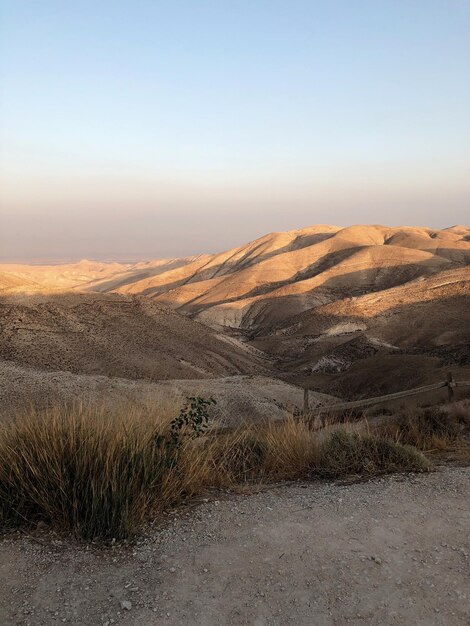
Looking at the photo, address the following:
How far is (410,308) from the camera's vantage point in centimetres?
3866

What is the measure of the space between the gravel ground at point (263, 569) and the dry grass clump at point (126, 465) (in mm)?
256

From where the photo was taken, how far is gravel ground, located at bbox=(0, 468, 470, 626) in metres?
3.07

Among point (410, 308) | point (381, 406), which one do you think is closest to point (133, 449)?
point (381, 406)

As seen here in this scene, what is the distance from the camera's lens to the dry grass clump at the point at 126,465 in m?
4.13

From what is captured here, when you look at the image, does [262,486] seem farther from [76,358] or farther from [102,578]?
[76,358]

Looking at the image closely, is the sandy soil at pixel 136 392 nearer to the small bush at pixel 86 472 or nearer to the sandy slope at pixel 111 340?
the sandy slope at pixel 111 340

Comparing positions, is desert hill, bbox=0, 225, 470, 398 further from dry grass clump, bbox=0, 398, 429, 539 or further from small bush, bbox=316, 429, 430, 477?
dry grass clump, bbox=0, 398, 429, 539

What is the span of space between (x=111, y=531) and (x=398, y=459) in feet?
11.5

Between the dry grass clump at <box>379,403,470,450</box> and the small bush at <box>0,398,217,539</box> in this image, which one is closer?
the small bush at <box>0,398,217,539</box>

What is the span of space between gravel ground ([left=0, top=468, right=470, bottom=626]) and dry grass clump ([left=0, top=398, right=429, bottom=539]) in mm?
256

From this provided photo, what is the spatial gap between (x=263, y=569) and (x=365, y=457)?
8.62 feet

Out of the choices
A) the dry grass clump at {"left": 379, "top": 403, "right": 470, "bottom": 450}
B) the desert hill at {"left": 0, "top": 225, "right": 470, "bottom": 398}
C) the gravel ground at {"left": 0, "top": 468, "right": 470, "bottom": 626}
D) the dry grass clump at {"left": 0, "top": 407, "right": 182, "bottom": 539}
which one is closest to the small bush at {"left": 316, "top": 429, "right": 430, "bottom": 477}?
the dry grass clump at {"left": 379, "top": 403, "right": 470, "bottom": 450}

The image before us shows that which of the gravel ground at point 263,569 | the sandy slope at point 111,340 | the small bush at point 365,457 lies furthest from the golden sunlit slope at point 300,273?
the gravel ground at point 263,569

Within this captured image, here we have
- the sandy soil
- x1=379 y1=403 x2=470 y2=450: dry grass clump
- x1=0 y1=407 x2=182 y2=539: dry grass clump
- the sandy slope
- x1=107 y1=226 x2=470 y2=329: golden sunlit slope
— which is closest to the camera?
x1=0 y1=407 x2=182 y2=539: dry grass clump
